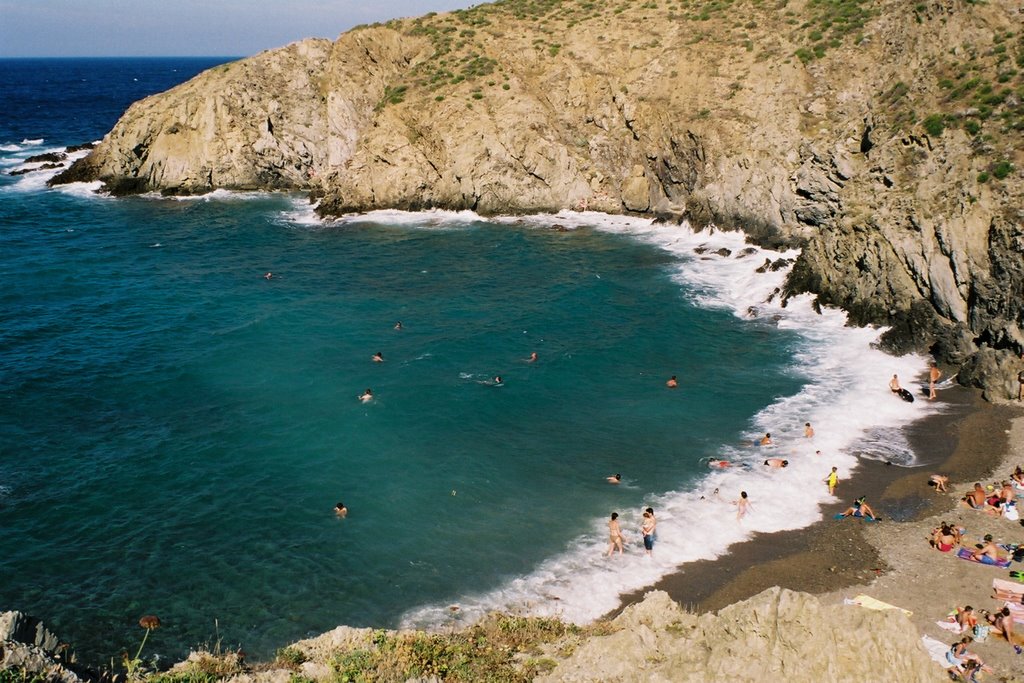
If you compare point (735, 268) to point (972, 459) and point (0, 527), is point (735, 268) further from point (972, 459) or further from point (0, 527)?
point (0, 527)

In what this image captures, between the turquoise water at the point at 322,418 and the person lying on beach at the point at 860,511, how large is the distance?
19.1ft

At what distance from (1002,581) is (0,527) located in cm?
3392

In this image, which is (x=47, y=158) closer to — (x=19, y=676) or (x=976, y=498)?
(x=19, y=676)

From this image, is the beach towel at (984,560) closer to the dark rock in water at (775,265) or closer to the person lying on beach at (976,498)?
the person lying on beach at (976,498)

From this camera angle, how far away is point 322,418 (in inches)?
1340

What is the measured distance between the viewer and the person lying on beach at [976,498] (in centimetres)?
2688

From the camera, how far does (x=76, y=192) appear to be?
76.3m

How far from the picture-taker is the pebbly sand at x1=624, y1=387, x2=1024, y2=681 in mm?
22281

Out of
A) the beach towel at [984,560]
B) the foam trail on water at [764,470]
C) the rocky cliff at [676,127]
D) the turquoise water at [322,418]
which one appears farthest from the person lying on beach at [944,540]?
the rocky cliff at [676,127]

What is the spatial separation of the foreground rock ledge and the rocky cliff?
30.3 m

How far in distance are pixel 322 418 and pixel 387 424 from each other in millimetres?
3132

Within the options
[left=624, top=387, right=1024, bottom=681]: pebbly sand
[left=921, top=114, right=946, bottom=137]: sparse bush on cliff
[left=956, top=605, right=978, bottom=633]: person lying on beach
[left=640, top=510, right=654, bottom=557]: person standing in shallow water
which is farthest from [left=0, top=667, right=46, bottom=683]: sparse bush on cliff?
[left=921, top=114, right=946, bottom=137]: sparse bush on cliff

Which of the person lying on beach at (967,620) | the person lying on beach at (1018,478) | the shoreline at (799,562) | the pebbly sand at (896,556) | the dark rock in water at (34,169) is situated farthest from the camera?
the dark rock in water at (34,169)

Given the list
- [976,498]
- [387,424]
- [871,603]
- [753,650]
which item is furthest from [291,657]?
[976,498]
